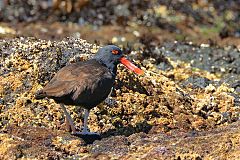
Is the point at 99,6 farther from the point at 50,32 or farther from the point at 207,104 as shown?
the point at 207,104

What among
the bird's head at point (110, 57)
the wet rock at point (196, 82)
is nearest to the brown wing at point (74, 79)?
the bird's head at point (110, 57)

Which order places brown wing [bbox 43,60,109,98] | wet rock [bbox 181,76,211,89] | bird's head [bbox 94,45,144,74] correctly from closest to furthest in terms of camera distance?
1. brown wing [bbox 43,60,109,98]
2. bird's head [bbox 94,45,144,74]
3. wet rock [bbox 181,76,211,89]

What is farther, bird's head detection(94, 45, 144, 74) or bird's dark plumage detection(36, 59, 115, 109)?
bird's head detection(94, 45, 144, 74)

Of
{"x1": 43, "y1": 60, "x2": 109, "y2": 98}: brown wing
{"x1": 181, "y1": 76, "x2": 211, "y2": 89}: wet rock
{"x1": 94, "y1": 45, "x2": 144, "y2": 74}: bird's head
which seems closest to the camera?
{"x1": 43, "y1": 60, "x2": 109, "y2": 98}: brown wing

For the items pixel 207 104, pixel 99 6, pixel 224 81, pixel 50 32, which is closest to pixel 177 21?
pixel 99 6

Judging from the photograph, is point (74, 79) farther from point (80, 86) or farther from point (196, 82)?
point (196, 82)

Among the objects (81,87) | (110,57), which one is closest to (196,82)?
(110,57)

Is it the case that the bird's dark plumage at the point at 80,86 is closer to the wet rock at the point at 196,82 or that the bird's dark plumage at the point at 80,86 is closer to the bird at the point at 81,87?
the bird at the point at 81,87

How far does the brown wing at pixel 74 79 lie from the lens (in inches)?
300

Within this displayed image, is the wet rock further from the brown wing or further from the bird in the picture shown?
the brown wing

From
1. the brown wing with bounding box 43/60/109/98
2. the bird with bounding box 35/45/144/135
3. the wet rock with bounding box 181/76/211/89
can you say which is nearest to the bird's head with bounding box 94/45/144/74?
the bird with bounding box 35/45/144/135

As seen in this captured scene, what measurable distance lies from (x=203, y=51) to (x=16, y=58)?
23.1 ft

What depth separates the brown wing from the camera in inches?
300

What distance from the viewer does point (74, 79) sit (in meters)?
7.69
